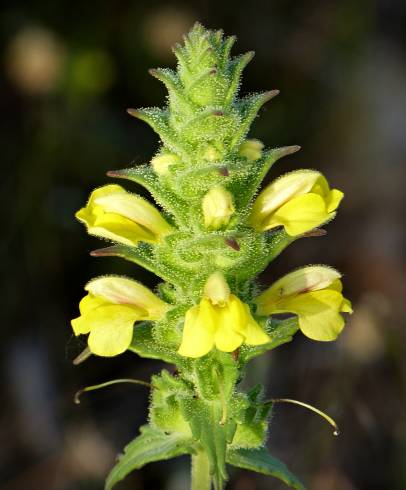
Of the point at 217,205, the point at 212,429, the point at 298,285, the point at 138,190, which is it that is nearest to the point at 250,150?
the point at 217,205

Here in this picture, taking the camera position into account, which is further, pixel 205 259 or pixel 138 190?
pixel 138 190

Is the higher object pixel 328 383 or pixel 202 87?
→ pixel 202 87

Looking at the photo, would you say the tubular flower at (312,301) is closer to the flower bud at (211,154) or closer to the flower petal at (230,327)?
the flower petal at (230,327)

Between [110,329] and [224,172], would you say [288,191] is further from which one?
[110,329]

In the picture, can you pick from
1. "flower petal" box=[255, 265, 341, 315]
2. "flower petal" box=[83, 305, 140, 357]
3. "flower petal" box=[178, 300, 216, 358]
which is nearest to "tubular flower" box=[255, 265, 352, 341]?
"flower petal" box=[255, 265, 341, 315]

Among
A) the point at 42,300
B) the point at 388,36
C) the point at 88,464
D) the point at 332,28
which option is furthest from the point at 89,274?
the point at 388,36

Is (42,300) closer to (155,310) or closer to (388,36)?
(155,310)
